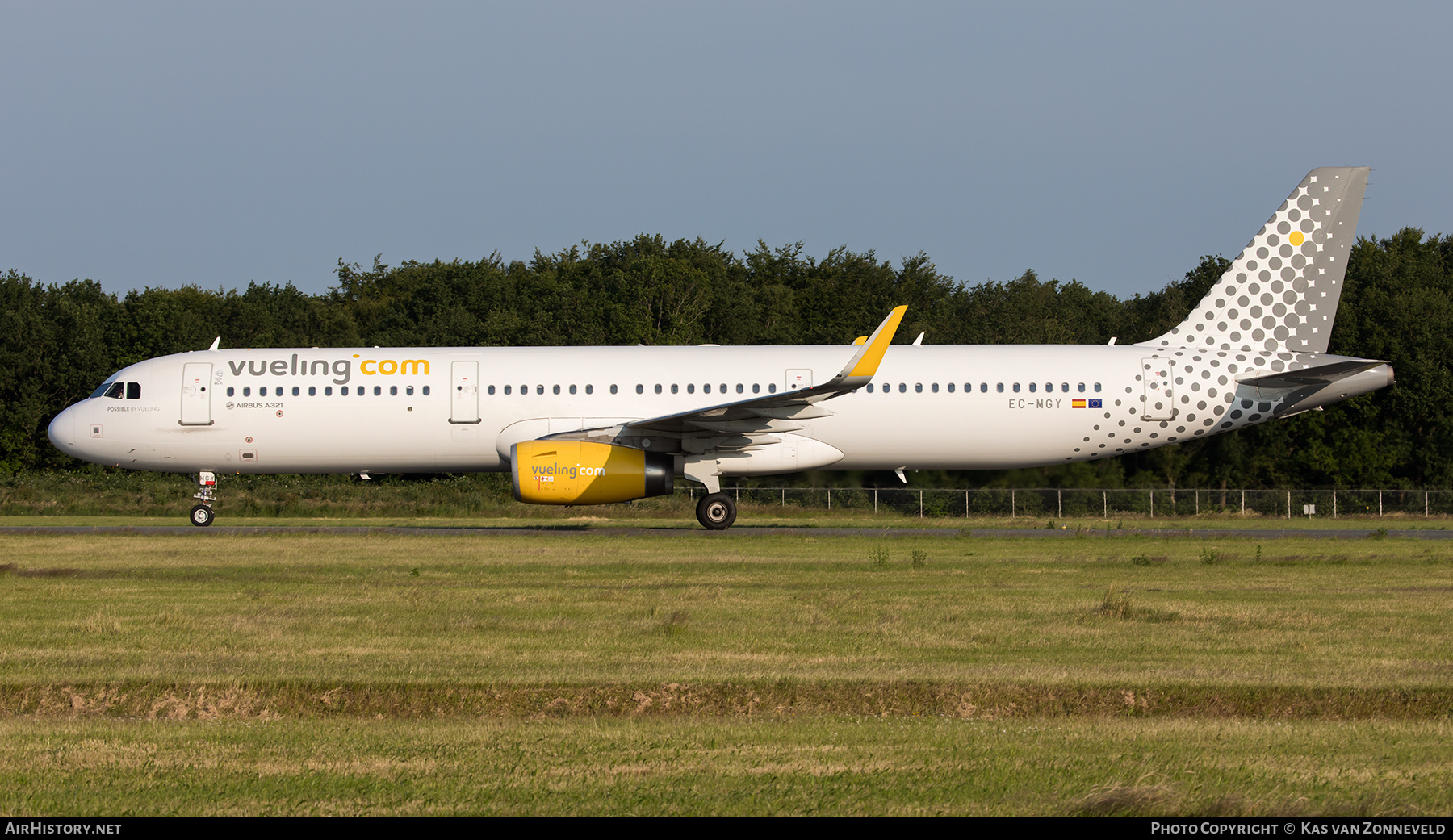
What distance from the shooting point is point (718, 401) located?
920 inches

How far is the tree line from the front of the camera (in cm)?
3869

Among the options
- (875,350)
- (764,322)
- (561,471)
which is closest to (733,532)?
(561,471)

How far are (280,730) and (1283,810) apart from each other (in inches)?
195

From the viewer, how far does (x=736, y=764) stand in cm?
616

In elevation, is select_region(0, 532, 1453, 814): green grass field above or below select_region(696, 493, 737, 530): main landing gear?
below

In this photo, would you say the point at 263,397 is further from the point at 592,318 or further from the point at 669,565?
the point at 592,318

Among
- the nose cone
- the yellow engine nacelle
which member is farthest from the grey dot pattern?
the nose cone

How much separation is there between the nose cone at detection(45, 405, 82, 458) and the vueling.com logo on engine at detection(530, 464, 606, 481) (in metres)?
9.19

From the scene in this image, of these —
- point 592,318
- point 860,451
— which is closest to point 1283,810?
point 860,451

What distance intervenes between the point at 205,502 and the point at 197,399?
2.08 metres

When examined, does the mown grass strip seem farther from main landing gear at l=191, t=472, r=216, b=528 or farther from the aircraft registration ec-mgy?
main landing gear at l=191, t=472, r=216, b=528

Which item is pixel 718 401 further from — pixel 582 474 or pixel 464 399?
pixel 464 399

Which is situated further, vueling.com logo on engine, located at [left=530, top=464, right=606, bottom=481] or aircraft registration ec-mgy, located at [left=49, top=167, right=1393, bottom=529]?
aircraft registration ec-mgy, located at [left=49, top=167, right=1393, bottom=529]

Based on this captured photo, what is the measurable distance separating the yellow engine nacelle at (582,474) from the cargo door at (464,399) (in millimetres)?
2006
